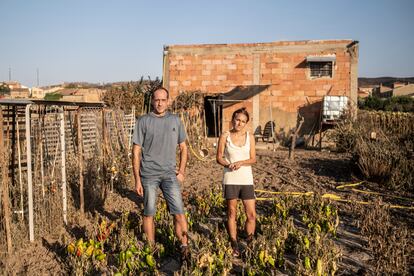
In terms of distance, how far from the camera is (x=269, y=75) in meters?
15.5

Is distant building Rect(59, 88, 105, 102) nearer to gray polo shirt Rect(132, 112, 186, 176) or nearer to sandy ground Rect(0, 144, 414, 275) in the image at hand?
sandy ground Rect(0, 144, 414, 275)

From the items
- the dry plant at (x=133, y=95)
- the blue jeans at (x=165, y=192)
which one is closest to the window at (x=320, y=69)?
the dry plant at (x=133, y=95)

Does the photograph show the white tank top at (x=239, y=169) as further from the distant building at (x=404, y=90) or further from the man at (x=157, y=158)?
the distant building at (x=404, y=90)

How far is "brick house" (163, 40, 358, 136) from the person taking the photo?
48.9ft

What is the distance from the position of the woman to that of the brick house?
34.9 feet

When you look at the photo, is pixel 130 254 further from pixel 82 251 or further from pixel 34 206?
pixel 34 206

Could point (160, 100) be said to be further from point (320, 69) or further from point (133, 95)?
point (133, 95)

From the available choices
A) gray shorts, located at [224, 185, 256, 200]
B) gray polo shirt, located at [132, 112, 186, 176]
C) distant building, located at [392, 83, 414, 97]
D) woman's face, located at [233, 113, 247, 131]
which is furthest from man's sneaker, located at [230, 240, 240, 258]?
distant building, located at [392, 83, 414, 97]

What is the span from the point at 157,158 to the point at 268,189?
3.96m

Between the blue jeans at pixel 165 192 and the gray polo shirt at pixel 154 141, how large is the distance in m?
0.06

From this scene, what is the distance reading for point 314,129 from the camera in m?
15.3

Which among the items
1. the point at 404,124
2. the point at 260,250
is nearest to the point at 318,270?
the point at 260,250

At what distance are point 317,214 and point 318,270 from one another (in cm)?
201

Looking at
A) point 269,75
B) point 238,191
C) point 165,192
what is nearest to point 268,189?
point 238,191
